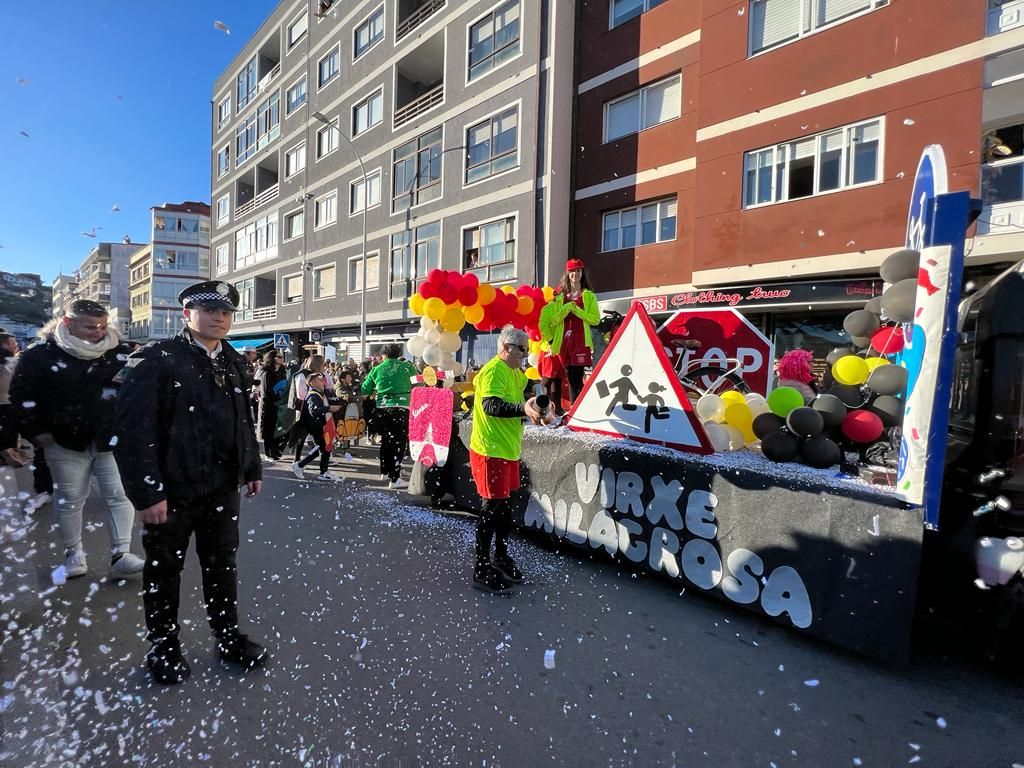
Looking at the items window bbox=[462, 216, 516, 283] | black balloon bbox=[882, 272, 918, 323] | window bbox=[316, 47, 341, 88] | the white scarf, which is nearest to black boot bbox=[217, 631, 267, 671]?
the white scarf

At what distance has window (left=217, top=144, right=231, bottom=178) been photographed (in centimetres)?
3575

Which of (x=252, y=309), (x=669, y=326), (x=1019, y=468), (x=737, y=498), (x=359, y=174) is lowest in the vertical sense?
(x=737, y=498)

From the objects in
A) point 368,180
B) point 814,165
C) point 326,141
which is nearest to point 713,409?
point 814,165

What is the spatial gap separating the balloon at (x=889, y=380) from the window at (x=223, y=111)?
4290cm

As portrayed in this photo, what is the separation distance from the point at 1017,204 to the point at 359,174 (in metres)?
21.5

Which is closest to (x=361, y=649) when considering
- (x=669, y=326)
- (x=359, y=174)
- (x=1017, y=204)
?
(x=669, y=326)

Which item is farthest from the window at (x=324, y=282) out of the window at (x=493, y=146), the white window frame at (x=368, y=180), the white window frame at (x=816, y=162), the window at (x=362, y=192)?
the white window frame at (x=816, y=162)

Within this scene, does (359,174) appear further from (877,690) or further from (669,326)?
(877,690)

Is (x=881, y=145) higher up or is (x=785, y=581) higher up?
(x=881, y=145)

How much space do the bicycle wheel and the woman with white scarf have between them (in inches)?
188

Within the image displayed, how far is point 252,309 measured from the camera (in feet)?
104

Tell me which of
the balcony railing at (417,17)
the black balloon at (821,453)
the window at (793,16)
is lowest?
the black balloon at (821,453)

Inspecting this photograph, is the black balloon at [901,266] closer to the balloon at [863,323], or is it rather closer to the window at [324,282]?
the balloon at [863,323]

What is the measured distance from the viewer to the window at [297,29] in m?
26.8
